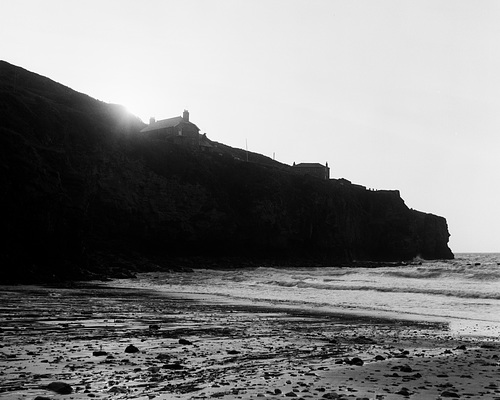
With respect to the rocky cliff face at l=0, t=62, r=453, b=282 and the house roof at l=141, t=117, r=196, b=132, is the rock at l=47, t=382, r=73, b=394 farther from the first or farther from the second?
the house roof at l=141, t=117, r=196, b=132

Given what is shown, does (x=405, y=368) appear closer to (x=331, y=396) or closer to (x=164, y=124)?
(x=331, y=396)

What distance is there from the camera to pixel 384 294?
30.7 meters

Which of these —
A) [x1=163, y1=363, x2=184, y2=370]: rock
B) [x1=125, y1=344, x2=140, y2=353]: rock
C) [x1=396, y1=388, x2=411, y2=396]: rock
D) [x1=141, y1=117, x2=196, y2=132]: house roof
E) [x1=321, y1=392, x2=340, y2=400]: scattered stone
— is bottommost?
[x1=396, y1=388, x2=411, y2=396]: rock

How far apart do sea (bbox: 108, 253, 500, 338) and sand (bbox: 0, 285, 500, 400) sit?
169 inches

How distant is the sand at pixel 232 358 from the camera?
6.93 metres

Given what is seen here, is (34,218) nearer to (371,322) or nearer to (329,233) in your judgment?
(371,322)

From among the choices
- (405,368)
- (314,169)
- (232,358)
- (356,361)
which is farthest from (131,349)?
(314,169)

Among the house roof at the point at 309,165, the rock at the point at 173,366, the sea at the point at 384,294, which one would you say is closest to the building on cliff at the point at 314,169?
the house roof at the point at 309,165

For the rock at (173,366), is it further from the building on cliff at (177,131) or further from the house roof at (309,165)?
the house roof at (309,165)

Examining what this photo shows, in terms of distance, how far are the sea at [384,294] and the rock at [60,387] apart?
38.8 feet

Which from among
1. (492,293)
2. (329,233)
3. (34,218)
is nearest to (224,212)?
(329,233)

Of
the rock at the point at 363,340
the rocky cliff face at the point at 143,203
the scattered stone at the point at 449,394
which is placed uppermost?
the rocky cliff face at the point at 143,203

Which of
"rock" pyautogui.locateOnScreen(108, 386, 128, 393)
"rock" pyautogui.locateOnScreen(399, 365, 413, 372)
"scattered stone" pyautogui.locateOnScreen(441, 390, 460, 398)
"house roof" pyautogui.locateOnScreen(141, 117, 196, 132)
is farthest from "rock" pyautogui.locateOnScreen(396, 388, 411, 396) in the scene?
"house roof" pyautogui.locateOnScreen(141, 117, 196, 132)

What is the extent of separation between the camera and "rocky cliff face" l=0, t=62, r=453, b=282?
38.4 m
